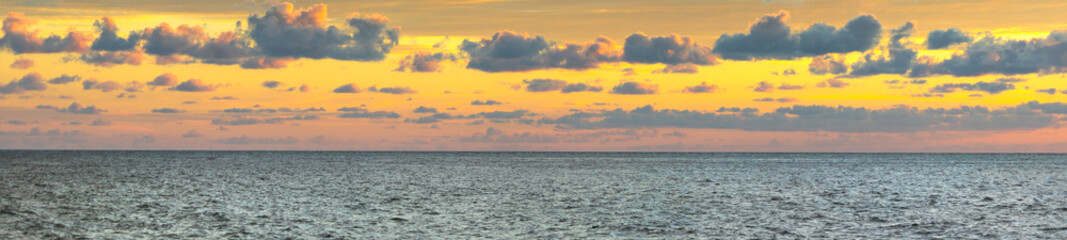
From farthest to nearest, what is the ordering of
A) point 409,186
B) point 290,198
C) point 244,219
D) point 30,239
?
point 409,186, point 290,198, point 244,219, point 30,239

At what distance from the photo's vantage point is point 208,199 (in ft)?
224

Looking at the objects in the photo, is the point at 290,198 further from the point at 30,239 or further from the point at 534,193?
the point at 30,239

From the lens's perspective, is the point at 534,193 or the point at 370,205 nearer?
the point at 370,205

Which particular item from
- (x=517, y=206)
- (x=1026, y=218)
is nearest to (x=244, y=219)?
(x=517, y=206)

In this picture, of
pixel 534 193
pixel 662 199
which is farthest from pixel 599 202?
pixel 534 193

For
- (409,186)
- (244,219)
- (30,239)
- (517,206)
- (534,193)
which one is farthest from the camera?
(409,186)

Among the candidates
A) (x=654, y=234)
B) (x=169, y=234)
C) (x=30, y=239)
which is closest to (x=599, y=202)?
(x=654, y=234)

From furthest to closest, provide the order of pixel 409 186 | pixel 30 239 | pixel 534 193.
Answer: pixel 409 186 < pixel 534 193 < pixel 30 239

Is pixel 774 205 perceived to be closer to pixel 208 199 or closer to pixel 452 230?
pixel 452 230

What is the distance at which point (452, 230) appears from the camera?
45.1 meters

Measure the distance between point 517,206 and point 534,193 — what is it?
15.7 m

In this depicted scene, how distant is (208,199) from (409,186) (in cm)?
2479

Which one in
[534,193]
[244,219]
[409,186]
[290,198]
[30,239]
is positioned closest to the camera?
[30,239]

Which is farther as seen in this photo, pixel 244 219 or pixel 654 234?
pixel 244 219
